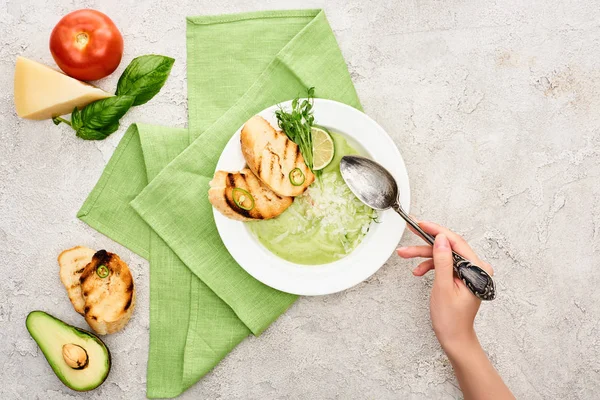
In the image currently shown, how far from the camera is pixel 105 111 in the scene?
2695 millimetres

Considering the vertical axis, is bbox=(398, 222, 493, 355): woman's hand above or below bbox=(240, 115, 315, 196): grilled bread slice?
below

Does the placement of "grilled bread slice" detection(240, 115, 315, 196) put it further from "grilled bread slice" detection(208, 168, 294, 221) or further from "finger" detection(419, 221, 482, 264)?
"finger" detection(419, 221, 482, 264)

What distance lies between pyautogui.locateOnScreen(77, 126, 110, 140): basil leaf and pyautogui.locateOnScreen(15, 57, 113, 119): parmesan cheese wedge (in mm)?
144

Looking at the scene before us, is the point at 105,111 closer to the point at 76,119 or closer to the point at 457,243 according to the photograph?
the point at 76,119

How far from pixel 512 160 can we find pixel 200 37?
1.70m

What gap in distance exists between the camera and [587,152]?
2797mm

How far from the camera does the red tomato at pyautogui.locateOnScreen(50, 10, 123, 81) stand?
266cm

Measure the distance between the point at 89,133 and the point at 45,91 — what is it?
0.98 ft

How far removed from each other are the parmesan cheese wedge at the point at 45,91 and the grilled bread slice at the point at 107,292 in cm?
76

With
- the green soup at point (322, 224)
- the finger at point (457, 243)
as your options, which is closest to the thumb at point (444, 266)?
the finger at point (457, 243)

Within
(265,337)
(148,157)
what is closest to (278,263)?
(265,337)

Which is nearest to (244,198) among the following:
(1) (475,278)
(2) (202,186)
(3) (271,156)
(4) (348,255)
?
(3) (271,156)

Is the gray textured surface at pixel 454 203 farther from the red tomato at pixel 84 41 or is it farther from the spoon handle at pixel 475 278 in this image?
the spoon handle at pixel 475 278

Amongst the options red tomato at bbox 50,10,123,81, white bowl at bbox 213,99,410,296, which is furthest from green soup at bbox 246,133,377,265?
red tomato at bbox 50,10,123,81
